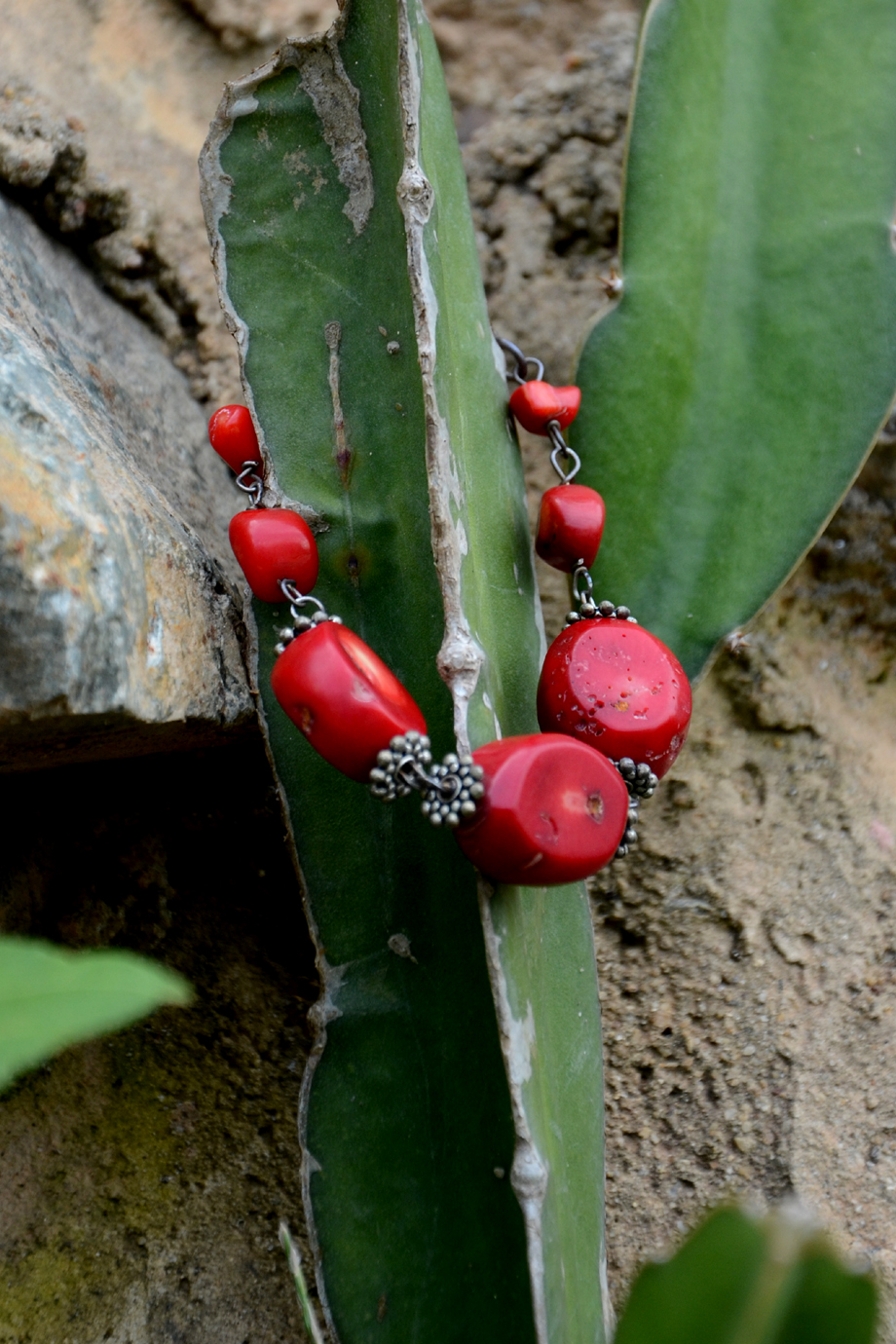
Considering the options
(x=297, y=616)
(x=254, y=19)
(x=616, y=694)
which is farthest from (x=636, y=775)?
(x=254, y=19)

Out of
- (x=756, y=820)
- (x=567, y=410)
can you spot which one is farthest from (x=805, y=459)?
(x=756, y=820)

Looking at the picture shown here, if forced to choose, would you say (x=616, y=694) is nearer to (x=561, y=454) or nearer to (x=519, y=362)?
(x=561, y=454)

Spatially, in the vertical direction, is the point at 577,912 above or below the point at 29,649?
below

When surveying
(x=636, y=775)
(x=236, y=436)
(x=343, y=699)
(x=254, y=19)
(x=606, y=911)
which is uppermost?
(x=254, y=19)

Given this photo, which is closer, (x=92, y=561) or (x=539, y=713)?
(x=92, y=561)

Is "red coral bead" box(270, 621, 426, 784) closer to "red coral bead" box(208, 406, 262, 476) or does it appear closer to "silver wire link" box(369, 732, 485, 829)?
"silver wire link" box(369, 732, 485, 829)

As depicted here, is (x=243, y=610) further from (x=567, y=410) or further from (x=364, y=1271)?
(x=364, y=1271)
